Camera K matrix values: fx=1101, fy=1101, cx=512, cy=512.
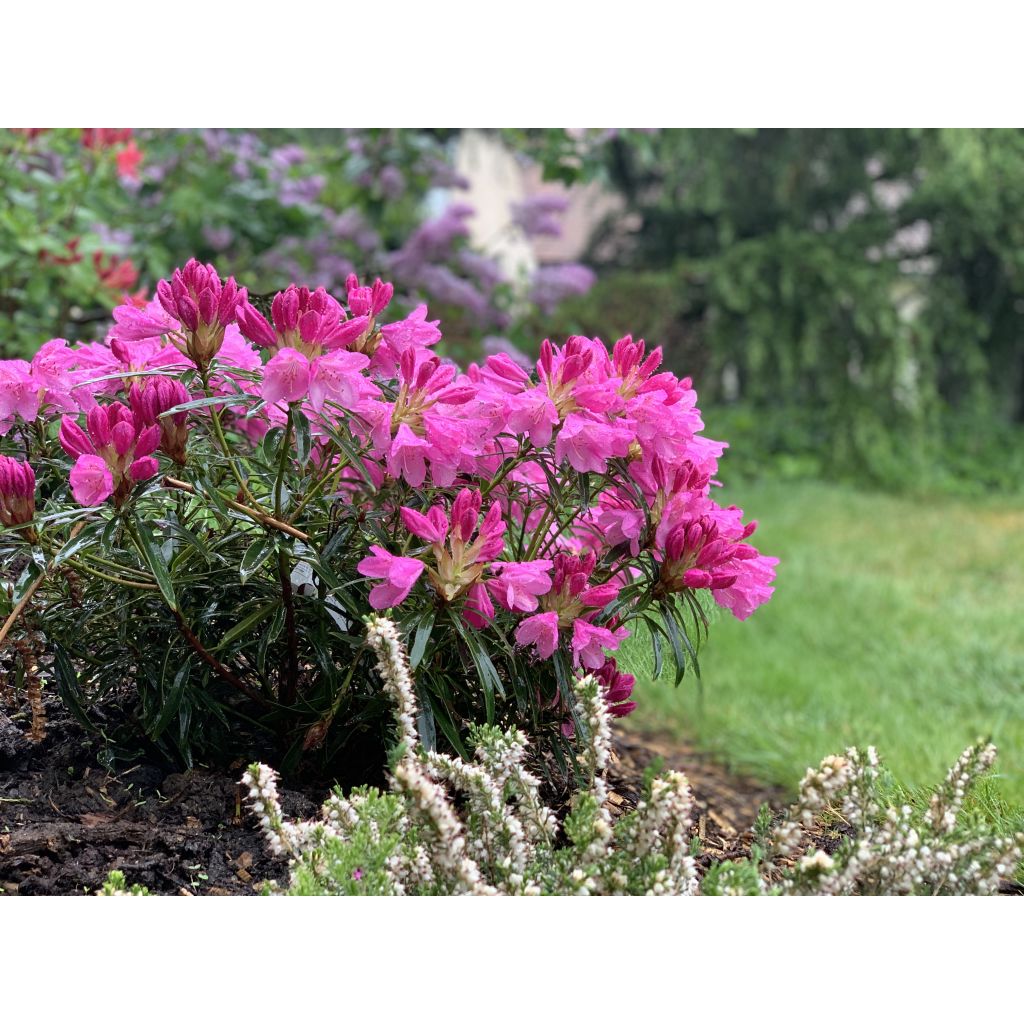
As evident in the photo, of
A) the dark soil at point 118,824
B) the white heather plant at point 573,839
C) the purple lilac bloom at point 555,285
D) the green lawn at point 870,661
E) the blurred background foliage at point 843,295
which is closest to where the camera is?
the white heather plant at point 573,839

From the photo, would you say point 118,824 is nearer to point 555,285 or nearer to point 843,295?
point 555,285

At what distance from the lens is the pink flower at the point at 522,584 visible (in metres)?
1.26

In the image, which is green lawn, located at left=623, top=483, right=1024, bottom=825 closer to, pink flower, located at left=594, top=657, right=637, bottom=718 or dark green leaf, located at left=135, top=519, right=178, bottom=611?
pink flower, located at left=594, top=657, right=637, bottom=718

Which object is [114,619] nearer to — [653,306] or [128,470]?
[128,470]

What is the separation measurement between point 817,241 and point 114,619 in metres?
6.63

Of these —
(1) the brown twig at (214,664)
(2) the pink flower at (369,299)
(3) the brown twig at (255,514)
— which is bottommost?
(1) the brown twig at (214,664)

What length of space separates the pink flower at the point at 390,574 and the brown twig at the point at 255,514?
0.34 feet

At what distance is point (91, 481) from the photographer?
1202mm

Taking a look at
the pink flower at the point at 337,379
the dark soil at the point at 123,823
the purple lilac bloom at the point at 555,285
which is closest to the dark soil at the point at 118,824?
the dark soil at the point at 123,823

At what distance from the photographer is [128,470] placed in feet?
3.99

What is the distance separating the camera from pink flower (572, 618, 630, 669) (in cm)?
133

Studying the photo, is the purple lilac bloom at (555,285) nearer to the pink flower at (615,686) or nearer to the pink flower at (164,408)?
the pink flower at (615,686)

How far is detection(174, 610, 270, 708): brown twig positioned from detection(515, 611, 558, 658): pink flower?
372mm

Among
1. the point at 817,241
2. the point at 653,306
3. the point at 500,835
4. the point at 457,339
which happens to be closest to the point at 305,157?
the point at 457,339
